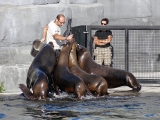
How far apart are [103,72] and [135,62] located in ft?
8.28

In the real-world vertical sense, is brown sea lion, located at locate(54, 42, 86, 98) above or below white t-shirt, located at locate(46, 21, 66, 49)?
below

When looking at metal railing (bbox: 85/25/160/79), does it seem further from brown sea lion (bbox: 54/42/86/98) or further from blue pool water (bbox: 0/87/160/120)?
blue pool water (bbox: 0/87/160/120)

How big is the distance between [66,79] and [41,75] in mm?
486

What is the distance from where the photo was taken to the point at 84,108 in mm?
9578

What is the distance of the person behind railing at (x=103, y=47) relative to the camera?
1391cm

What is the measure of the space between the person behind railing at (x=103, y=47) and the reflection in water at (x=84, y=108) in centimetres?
250

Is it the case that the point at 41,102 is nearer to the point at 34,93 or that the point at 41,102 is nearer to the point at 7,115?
the point at 34,93

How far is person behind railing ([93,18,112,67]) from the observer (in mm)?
13906

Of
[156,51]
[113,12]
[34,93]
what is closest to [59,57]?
[34,93]

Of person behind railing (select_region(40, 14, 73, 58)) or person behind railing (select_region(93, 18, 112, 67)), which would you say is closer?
person behind railing (select_region(40, 14, 73, 58))

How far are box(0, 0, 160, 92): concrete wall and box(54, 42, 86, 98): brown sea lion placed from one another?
6.06ft

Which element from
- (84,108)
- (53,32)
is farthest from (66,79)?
(53,32)

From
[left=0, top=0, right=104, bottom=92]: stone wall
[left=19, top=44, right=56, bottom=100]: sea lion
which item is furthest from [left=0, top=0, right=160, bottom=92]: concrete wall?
[left=19, top=44, right=56, bottom=100]: sea lion

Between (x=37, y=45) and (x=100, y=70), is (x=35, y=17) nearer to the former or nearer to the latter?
(x=37, y=45)
